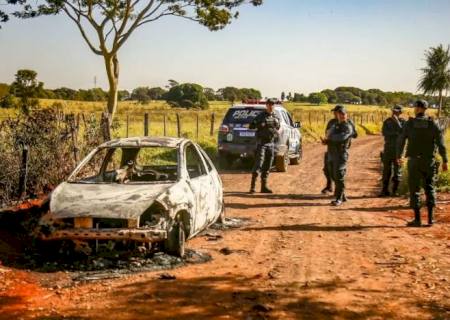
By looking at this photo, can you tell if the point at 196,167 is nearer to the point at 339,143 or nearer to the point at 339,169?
the point at 339,169

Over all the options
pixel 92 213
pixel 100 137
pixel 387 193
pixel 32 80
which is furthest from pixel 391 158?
pixel 32 80

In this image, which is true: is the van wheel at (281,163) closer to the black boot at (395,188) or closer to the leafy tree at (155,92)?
the black boot at (395,188)

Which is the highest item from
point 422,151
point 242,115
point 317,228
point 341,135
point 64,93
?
point 64,93

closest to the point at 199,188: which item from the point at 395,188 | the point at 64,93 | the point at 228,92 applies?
the point at 395,188

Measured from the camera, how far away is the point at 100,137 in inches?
555

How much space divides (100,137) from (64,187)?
22.8 feet

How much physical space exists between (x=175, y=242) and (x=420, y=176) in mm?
4530

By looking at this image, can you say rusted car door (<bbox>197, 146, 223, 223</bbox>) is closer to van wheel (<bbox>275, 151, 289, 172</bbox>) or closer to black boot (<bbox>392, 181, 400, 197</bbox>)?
black boot (<bbox>392, 181, 400, 197</bbox>)

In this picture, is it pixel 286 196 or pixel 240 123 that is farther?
pixel 240 123

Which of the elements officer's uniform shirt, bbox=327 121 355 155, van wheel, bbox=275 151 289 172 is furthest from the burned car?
van wheel, bbox=275 151 289 172

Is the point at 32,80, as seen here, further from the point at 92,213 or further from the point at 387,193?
the point at 92,213

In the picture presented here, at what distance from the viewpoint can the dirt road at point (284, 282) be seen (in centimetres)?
518

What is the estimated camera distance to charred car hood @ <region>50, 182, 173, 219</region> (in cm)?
648

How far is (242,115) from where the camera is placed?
55.6 feet
